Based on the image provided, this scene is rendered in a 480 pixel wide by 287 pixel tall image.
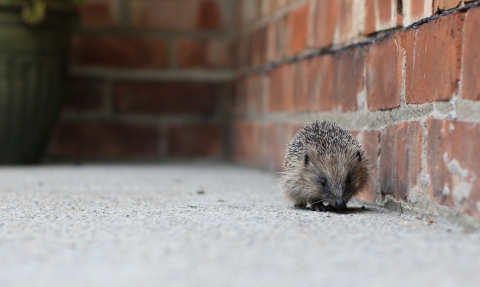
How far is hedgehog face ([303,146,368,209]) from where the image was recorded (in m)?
2.27

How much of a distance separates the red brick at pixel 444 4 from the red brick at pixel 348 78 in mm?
576

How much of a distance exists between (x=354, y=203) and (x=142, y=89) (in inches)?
95.9

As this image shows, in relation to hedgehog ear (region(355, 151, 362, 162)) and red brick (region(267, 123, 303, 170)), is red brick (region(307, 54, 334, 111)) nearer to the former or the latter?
red brick (region(267, 123, 303, 170))

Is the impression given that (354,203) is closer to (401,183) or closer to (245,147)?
(401,183)

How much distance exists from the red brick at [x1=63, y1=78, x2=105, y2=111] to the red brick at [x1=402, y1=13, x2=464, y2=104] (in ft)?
9.21

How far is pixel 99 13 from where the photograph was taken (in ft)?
15.0

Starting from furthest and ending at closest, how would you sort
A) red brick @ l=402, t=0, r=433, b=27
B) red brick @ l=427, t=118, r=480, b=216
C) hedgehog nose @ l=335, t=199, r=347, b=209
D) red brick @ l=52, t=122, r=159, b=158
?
red brick @ l=52, t=122, r=159, b=158 → hedgehog nose @ l=335, t=199, r=347, b=209 → red brick @ l=402, t=0, r=433, b=27 → red brick @ l=427, t=118, r=480, b=216

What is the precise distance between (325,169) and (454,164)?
62cm

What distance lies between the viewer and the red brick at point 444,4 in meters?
1.83

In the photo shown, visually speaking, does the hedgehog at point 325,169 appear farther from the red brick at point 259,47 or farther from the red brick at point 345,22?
the red brick at point 259,47

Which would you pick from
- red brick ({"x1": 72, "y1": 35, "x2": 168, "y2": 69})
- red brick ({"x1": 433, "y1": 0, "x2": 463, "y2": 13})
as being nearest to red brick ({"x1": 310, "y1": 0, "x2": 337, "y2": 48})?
red brick ({"x1": 433, "y1": 0, "x2": 463, "y2": 13})

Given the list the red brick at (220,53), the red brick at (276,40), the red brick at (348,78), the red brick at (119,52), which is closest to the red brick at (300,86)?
the red brick at (276,40)

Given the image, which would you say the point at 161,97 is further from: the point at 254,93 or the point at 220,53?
the point at 254,93

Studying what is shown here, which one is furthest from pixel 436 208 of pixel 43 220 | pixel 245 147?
pixel 245 147
